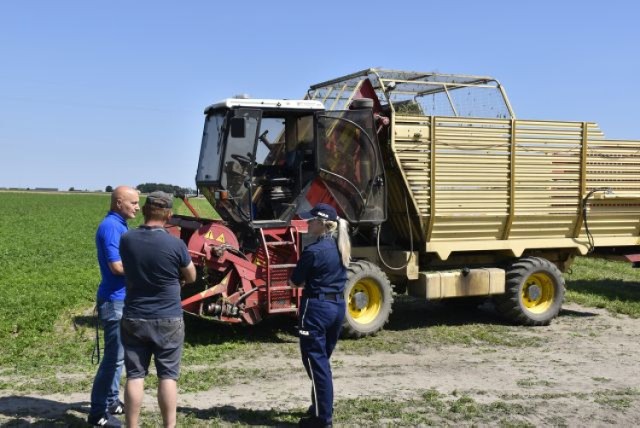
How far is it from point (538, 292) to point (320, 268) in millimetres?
6283

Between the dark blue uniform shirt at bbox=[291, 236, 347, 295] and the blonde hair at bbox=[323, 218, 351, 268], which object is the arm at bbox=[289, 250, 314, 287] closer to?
the dark blue uniform shirt at bbox=[291, 236, 347, 295]

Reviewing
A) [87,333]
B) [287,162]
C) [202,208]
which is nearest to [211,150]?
[287,162]

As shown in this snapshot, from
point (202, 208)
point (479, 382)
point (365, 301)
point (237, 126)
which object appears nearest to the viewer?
point (479, 382)

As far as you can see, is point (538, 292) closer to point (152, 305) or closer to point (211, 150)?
point (211, 150)

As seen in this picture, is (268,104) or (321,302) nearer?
(321,302)

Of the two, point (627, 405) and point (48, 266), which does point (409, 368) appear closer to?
point (627, 405)

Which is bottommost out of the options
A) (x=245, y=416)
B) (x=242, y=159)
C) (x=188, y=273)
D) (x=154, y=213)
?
(x=245, y=416)

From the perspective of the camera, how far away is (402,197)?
10125mm

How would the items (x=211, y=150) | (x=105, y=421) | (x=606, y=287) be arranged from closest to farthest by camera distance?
(x=105, y=421) < (x=211, y=150) < (x=606, y=287)

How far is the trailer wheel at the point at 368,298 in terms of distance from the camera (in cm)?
946

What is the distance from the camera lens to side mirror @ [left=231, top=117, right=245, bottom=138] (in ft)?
29.1

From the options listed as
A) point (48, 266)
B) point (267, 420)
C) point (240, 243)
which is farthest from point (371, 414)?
point (48, 266)

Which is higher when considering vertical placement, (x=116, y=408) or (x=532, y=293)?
(x=532, y=293)

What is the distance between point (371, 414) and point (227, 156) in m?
4.16
